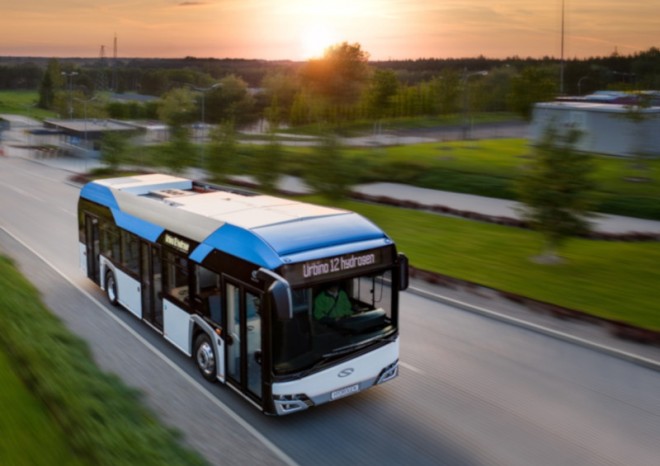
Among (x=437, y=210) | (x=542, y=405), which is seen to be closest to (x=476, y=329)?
(x=542, y=405)

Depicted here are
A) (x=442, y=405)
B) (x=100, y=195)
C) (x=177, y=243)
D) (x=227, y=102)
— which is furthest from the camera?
(x=227, y=102)

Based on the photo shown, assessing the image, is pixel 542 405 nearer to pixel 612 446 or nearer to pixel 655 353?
pixel 612 446

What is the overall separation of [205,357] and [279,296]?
305 cm

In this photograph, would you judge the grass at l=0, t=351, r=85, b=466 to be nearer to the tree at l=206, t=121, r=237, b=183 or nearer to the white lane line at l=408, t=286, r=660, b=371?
the white lane line at l=408, t=286, r=660, b=371

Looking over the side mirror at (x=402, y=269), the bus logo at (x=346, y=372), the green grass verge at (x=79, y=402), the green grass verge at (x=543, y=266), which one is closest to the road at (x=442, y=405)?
the bus logo at (x=346, y=372)

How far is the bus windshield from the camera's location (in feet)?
29.6

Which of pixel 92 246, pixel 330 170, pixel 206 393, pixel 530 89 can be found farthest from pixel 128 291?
pixel 530 89

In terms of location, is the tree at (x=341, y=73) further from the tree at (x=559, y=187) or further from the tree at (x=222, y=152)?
the tree at (x=559, y=187)

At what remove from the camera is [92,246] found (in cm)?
1655

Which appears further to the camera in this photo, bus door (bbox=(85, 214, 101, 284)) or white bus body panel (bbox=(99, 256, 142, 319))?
bus door (bbox=(85, 214, 101, 284))

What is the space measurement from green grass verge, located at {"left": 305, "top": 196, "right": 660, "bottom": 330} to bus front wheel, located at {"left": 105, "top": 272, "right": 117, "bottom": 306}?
8.12m

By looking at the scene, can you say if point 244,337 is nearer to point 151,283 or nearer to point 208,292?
point 208,292

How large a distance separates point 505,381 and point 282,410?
405 centimetres

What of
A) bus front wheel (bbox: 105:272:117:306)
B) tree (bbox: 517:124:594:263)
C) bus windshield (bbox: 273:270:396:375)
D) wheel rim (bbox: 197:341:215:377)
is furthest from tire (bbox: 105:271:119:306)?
tree (bbox: 517:124:594:263)
